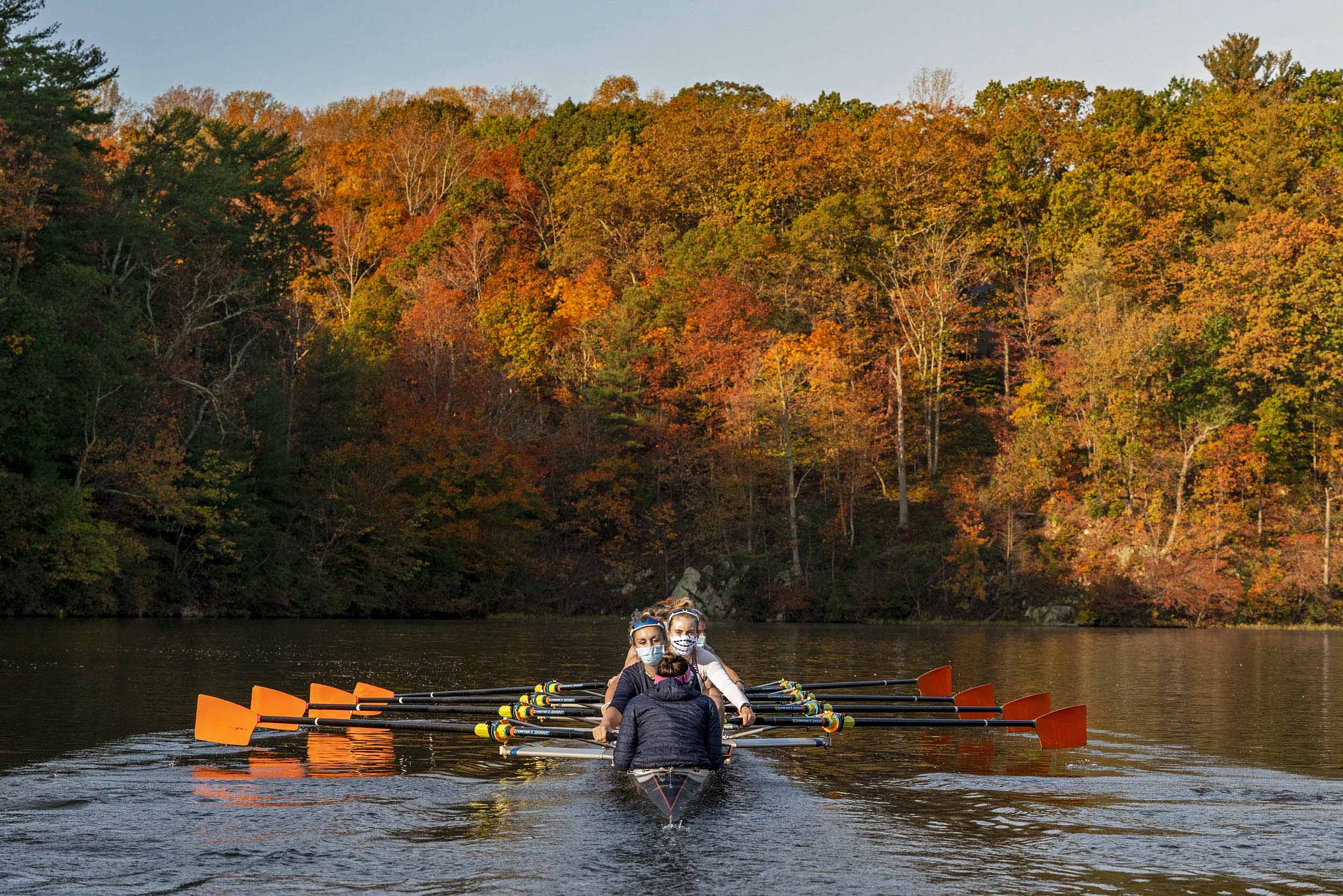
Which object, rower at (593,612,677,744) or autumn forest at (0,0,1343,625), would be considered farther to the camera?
autumn forest at (0,0,1343,625)

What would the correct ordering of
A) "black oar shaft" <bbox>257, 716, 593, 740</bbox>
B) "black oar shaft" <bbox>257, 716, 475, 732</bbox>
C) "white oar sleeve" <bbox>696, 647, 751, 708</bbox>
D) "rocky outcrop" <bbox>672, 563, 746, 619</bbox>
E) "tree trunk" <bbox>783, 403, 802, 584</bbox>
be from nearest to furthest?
"black oar shaft" <bbox>257, 716, 593, 740</bbox>, "white oar sleeve" <bbox>696, 647, 751, 708</bbox>, "black oar shaft" <bbox>257, 716, 475, 732</bbox>, "tree trunk" <bbox>783, 403, 802, 584</bbox>, "rocky outcrop" <bbox>672, 563, 746, 619</bbox>

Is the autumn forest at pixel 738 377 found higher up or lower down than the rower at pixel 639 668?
higher up

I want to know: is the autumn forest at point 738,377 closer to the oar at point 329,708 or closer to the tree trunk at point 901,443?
the tree trunk at point 901,443

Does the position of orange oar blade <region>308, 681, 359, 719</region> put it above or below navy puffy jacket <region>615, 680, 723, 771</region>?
below

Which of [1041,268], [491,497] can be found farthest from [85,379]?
[1041,268]

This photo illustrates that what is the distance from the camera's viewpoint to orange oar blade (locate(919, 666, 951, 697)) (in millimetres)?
19031

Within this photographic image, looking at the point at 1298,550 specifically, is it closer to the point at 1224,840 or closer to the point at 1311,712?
the point at 1311,712

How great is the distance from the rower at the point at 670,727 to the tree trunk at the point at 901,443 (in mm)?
44293

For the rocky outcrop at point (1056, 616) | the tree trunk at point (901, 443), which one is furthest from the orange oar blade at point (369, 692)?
the tree trunk at point (901, 443)

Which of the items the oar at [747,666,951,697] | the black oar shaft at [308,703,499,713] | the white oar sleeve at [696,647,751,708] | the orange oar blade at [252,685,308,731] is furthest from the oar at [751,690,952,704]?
the orange oar blade at [252,685,308,731]

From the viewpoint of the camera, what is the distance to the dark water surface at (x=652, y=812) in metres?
8.71

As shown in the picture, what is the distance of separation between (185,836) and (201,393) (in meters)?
35.5

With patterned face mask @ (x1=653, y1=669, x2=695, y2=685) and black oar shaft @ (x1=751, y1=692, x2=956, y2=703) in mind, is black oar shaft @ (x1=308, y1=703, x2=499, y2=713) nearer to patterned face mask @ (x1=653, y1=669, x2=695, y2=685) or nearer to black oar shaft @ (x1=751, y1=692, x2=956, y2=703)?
black oar shaft @ (x1=751, y1=692, x2=956, y2=703)

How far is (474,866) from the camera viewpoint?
898 centimetres
